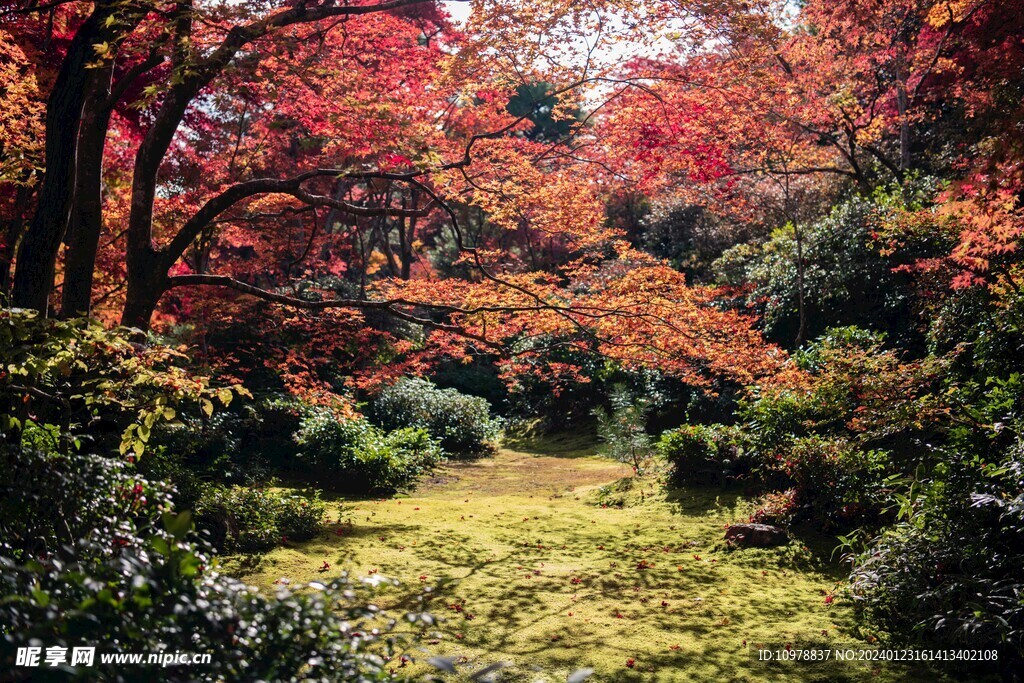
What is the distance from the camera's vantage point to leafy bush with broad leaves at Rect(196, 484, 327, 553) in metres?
6.31

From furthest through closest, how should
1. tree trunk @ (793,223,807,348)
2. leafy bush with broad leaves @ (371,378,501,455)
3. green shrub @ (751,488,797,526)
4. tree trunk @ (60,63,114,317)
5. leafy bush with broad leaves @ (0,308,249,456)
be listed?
leafy bush with broad leaves @ (371,378,501,455) < tree trunk @ (793,223,807,348) < green shrub @ (751,488,797,526) < tree trunk @ (60,63,114,317) < leafy bush with broad leaves @ (0,308,249,456)

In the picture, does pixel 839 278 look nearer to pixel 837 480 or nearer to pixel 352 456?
pixel 837 480

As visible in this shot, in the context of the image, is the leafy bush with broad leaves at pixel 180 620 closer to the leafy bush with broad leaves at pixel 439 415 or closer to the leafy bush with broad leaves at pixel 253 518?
the leafy bush with broad leaves at pixel 253 518

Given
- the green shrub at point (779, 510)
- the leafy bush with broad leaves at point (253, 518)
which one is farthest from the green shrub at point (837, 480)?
the leafy bush with broad leaves at point (253, 518)

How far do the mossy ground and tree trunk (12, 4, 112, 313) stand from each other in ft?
8.60

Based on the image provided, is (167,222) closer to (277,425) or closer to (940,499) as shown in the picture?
(277,425)

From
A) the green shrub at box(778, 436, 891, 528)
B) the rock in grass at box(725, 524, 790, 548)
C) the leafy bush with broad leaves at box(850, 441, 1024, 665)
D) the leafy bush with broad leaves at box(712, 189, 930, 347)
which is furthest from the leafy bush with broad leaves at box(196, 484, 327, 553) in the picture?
the leafy bush with broad leaves at box(712, 189, 930, 347)

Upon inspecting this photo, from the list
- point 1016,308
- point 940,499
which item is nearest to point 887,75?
point 1016,308

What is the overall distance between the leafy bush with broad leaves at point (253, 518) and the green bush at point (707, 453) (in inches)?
170

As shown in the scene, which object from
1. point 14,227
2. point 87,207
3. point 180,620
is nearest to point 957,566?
point 180,620

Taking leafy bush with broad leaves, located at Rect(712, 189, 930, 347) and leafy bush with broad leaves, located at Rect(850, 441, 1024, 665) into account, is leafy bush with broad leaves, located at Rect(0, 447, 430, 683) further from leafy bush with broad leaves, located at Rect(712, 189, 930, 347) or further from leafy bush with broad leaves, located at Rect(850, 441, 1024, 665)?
leafy bush with broad leaves, located at Rect(712, 189, 930, 347)

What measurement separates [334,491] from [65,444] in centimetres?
548

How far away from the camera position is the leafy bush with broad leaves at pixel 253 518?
6.31m

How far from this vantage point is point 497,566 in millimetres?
6422
